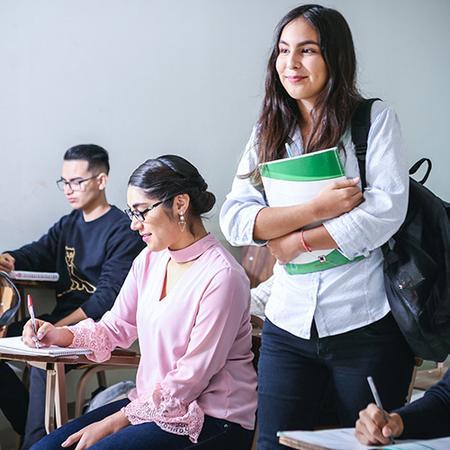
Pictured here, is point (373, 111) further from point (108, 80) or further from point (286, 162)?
point (108, 80)

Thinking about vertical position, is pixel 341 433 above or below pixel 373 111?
below

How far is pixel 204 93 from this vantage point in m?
3.70

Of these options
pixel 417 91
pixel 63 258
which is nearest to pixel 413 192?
pixel 63 258

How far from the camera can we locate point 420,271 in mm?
1532

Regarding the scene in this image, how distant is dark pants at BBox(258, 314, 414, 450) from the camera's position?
1.54 metres

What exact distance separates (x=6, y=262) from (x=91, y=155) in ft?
1.77

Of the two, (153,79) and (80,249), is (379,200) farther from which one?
(153,79)

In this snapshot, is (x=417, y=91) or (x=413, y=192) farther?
(x=417, y=91)

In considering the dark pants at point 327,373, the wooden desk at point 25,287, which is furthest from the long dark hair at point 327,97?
the wooden desk at point 25,287

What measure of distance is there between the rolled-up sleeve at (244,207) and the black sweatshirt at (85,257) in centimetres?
144

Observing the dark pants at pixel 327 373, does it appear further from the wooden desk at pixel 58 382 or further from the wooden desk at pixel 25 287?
the wooden desk at pixel 25 287

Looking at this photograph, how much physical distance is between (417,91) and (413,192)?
260 cm

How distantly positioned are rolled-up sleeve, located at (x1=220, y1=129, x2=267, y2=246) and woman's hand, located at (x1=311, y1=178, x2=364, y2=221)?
139 millimetres

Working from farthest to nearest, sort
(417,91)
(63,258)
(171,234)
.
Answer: (417,91) < (63,258) < (171,234)
